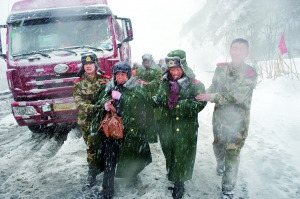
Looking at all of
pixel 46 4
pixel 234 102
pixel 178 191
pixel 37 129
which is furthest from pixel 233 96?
pixel 37 129

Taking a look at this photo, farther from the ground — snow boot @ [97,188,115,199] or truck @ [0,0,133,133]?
truck @ [0,0,133,133]

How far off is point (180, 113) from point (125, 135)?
777 millimetres

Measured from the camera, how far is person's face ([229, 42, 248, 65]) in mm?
3176

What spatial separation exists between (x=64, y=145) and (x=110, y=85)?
2662 millimetres

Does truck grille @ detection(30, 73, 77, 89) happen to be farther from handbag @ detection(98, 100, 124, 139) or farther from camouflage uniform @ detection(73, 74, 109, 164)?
handbag @ detection(98, 100, 124, 139)

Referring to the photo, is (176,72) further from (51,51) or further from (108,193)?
(51,51)

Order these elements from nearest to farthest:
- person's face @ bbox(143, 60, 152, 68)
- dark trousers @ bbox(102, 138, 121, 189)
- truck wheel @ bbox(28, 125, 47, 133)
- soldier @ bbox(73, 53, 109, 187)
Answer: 1. dark trousers @ bbox(102, 138, 121, 189)
2. soldier @ bbox(73, 53, 109, 187)
3. person's face @ bbox(143, 60, 152, 68)
4. truck wheel @ bbox(28, 125, 47, 133)

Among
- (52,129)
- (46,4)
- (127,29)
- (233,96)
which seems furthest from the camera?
(52,129)

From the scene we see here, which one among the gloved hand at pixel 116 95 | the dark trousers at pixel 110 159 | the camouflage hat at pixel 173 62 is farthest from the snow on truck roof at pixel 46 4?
the dark trousers at pixel 110 159

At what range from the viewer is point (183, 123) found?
3230mm

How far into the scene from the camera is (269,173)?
152 inches

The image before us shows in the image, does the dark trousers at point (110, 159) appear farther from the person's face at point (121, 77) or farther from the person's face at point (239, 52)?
the person's face at point (239, 52)

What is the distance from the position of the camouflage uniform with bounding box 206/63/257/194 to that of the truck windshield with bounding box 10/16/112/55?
3.02 meters

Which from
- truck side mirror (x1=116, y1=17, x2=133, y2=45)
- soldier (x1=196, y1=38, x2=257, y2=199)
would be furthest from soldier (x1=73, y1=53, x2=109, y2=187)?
truck side mirror (x1=116, y1=17, x2=133, y2=45)
